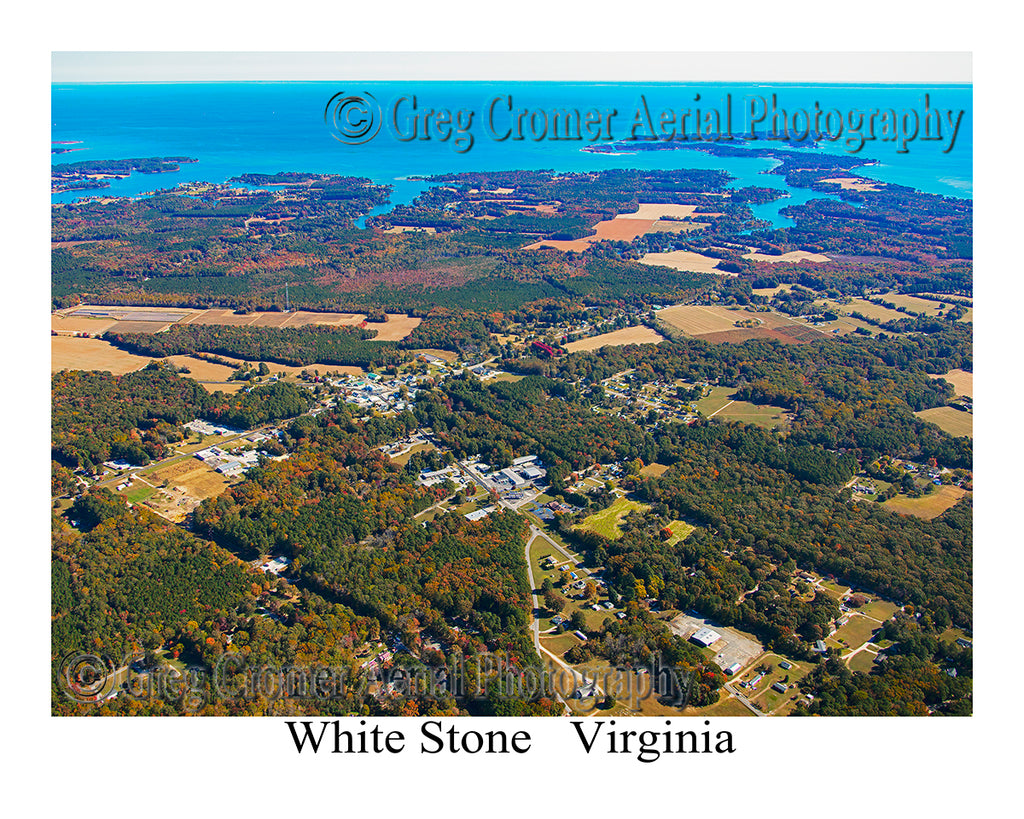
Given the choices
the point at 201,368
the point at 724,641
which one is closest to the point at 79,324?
the point at 201,368

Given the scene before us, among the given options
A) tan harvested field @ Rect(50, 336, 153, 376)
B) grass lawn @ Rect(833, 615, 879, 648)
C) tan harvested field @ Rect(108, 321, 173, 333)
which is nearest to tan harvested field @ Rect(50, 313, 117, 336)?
tan harvested field @ Rect(108, 321, 173, 333)

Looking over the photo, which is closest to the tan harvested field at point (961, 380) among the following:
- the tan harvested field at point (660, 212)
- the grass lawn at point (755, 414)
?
the grass lawn at point (755, 414)

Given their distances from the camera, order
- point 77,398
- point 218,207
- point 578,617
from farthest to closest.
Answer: point 218,207, point 77,398, point 578,617

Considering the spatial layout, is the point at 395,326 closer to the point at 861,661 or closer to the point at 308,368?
the point at 308,368

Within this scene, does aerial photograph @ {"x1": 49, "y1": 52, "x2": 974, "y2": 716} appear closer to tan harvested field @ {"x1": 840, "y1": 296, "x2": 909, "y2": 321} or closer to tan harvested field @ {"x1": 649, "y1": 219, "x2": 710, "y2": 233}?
tan harvested field @ {"x1": 840, "y1": 296, "x2": 909, "y2": 321}

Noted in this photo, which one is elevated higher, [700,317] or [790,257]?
[790,257]

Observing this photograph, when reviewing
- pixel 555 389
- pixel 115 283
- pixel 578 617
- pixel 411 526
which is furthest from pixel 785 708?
pixel 115 283

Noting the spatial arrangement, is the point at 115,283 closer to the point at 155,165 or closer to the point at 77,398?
the point at 77,398

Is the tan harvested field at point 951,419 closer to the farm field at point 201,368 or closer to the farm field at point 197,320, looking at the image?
the farm field at point 197,320
